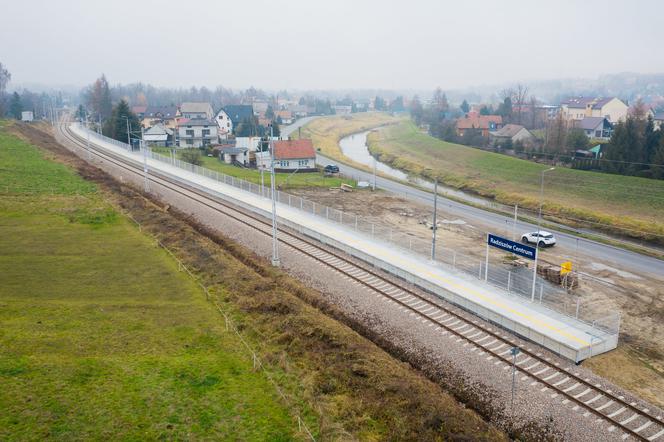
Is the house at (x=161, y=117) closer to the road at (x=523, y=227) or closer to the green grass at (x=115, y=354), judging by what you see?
the road at (x=523, y=227)

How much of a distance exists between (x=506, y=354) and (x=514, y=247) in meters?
6.74

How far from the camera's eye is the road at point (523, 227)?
32594mm

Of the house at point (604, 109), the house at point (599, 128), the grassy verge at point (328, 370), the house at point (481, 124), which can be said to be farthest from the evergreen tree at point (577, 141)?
the grassy verge at point (328, 370)

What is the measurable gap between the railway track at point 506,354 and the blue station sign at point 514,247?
4.16 meters

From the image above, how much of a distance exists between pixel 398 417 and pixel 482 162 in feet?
213

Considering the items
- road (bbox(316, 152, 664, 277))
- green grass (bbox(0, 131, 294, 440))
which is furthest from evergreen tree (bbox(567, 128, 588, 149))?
green grass (bbox(0, 131, 294, 440))

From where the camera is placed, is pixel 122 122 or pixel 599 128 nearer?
pixel 599 128

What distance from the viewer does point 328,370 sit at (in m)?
17.5

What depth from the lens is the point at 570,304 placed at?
2500cm

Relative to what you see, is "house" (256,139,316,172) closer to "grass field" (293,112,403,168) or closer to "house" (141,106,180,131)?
"grass field" (293,112,403,168)

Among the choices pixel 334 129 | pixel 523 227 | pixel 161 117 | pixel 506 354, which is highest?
pixel 161 117

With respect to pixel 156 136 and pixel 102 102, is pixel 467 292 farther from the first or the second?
pixel 102 102

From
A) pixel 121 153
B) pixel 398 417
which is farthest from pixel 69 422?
pixel 121 153

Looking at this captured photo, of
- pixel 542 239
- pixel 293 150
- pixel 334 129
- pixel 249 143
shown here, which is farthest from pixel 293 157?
pixel 334 129
